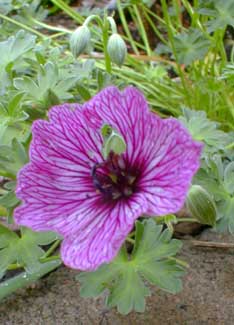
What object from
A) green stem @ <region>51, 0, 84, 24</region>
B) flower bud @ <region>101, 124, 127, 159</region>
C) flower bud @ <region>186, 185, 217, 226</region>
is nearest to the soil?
flower bud @ <region>186, 185, 217, 226</region>

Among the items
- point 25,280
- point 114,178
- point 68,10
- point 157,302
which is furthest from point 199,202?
point 68,10

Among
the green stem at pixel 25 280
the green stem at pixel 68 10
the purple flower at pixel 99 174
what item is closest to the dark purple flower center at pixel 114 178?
the purple flower at pixel 99 174

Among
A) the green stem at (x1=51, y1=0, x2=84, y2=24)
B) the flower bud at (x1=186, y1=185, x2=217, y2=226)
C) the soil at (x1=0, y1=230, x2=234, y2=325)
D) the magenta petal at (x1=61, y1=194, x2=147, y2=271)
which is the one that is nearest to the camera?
the magenta petal at (x1=61, y1=194, x2=147, y2=271)

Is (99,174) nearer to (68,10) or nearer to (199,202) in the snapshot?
(199,202)

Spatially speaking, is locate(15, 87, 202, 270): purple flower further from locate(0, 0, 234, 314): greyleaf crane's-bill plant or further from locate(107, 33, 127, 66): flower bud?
locate(107, 33, 127, 66): flower bud

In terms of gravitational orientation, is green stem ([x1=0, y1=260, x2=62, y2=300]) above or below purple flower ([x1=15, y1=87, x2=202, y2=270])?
below

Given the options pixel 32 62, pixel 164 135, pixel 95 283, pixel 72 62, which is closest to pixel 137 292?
pixel 95 283

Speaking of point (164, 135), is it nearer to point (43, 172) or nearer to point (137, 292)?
point (43, 172)
